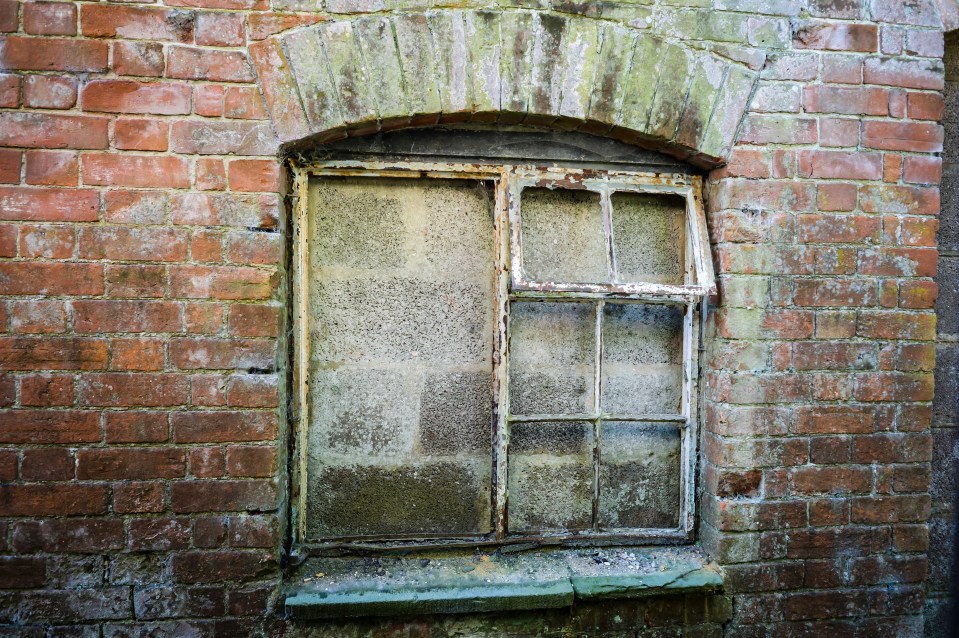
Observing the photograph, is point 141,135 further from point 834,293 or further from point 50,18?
point 834,293

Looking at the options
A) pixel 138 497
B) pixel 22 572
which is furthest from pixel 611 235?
pixel 22 572

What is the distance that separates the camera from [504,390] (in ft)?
6.50

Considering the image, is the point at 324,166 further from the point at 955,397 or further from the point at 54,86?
the point at 955,397

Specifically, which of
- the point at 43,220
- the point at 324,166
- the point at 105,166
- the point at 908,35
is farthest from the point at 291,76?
the point at 908,35

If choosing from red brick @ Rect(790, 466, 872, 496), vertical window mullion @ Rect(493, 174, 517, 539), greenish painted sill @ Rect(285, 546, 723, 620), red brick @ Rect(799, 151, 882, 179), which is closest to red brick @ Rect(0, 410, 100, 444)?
greenish painted sill @ Rect(285, 546, 723, 620)

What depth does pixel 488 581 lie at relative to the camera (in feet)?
6.18

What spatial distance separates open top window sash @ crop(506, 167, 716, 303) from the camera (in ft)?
6.36

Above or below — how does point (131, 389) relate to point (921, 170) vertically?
below

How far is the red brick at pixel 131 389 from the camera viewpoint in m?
1.70

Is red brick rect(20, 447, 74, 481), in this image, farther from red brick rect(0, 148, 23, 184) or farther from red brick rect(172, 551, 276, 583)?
red brick rect(0, 148, 23, 184)

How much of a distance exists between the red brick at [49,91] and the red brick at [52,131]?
0.03 m

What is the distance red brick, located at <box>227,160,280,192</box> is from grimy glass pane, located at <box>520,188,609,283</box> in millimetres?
876

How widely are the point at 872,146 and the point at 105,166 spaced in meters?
2.61

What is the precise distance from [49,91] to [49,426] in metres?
1.04
